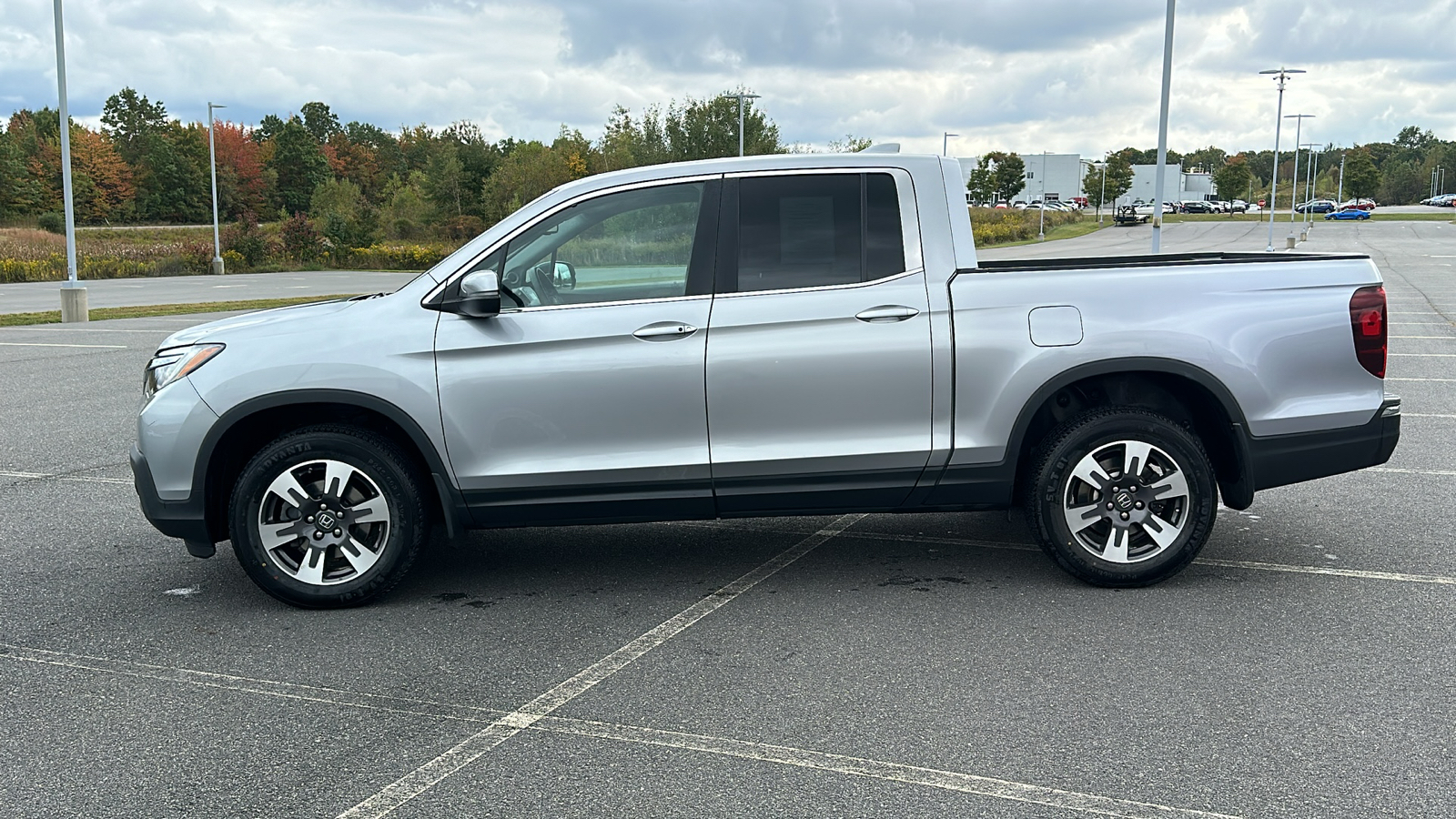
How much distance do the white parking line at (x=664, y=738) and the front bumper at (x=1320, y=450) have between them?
2490 millimetres

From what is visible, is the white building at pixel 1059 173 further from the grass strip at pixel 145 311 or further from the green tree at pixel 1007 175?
the grass strip at pixel 145 311

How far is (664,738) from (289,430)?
2.52 meters

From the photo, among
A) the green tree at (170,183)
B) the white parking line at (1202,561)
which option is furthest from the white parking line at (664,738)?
the green tree at (170,183)

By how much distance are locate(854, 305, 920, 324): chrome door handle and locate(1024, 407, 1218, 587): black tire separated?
0.89m

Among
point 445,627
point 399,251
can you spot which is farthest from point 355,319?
point 399,251

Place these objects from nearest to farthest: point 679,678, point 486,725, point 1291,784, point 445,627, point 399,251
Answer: point 1291,784 → point 486,725 → point 679,678 → point 445,627 → point 399,251

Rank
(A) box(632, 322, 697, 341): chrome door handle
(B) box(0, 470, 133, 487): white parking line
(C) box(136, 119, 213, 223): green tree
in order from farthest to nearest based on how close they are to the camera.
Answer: (C) box(136, 119, 213, 223): green tree → (B) box(0, 470, 133, 487): white parking line → (A) box(632, 322, 697, 341): chrome door handle

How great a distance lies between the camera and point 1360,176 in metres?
121

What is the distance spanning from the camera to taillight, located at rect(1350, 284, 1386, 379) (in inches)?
209

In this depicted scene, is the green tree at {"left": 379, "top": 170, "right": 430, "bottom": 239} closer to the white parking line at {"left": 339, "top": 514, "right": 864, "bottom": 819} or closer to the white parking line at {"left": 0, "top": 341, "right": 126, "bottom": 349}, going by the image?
the white parking line at {"left": 0, "top": 341, "right": 126, "bottom": 349}

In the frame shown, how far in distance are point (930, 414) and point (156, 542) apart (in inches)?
166

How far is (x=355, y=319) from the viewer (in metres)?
5.15

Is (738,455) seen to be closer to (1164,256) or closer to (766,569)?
(766,569)

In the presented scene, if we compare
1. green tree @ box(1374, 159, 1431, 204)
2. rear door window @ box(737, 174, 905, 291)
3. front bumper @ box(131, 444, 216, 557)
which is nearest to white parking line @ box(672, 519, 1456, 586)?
rear door window @ box(737, 174, 905, 291)
